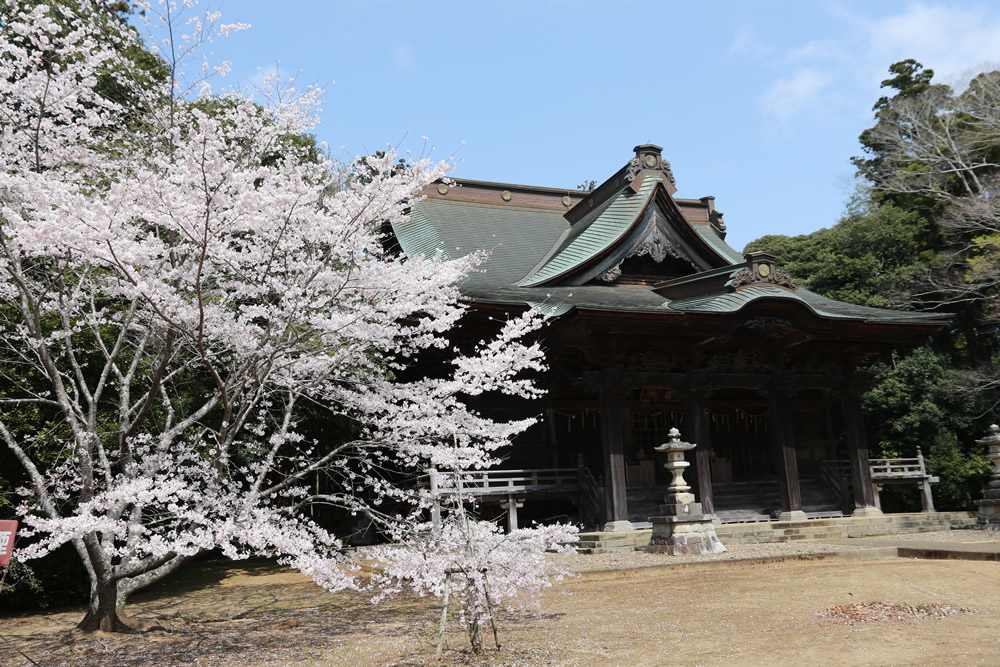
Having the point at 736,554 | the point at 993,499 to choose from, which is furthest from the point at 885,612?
the point at 993,499

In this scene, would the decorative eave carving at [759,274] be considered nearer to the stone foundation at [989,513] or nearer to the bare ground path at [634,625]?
the bare ground path at [634,625]

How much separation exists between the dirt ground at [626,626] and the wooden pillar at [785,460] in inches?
164

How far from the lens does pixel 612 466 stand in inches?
520

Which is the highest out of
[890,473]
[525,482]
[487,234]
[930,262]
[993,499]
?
[930,262]

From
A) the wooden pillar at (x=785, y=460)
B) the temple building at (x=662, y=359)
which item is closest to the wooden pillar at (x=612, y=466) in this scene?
the temple building at (x=662, y=359)

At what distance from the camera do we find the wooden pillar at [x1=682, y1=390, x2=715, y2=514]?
13.7 m

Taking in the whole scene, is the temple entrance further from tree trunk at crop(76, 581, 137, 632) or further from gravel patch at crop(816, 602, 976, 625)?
tree trunk at crop(76, 581, 137, 632)

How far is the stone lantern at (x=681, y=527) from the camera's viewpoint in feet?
38.1

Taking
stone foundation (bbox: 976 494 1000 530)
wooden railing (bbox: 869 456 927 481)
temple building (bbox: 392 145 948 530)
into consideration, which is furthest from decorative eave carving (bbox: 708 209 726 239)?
stone foundation (bbox: 976 494 1000 530)

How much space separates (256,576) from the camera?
12.6 m

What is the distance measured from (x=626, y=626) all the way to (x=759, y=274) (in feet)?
29.1

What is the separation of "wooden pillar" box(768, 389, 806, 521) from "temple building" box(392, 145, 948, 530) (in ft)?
0.10

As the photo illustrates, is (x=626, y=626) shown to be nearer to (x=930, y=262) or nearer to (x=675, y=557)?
(x=675, y=557)

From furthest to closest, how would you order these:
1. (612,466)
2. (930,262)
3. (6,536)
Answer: (930,262)
(612,466)
(6,536)
